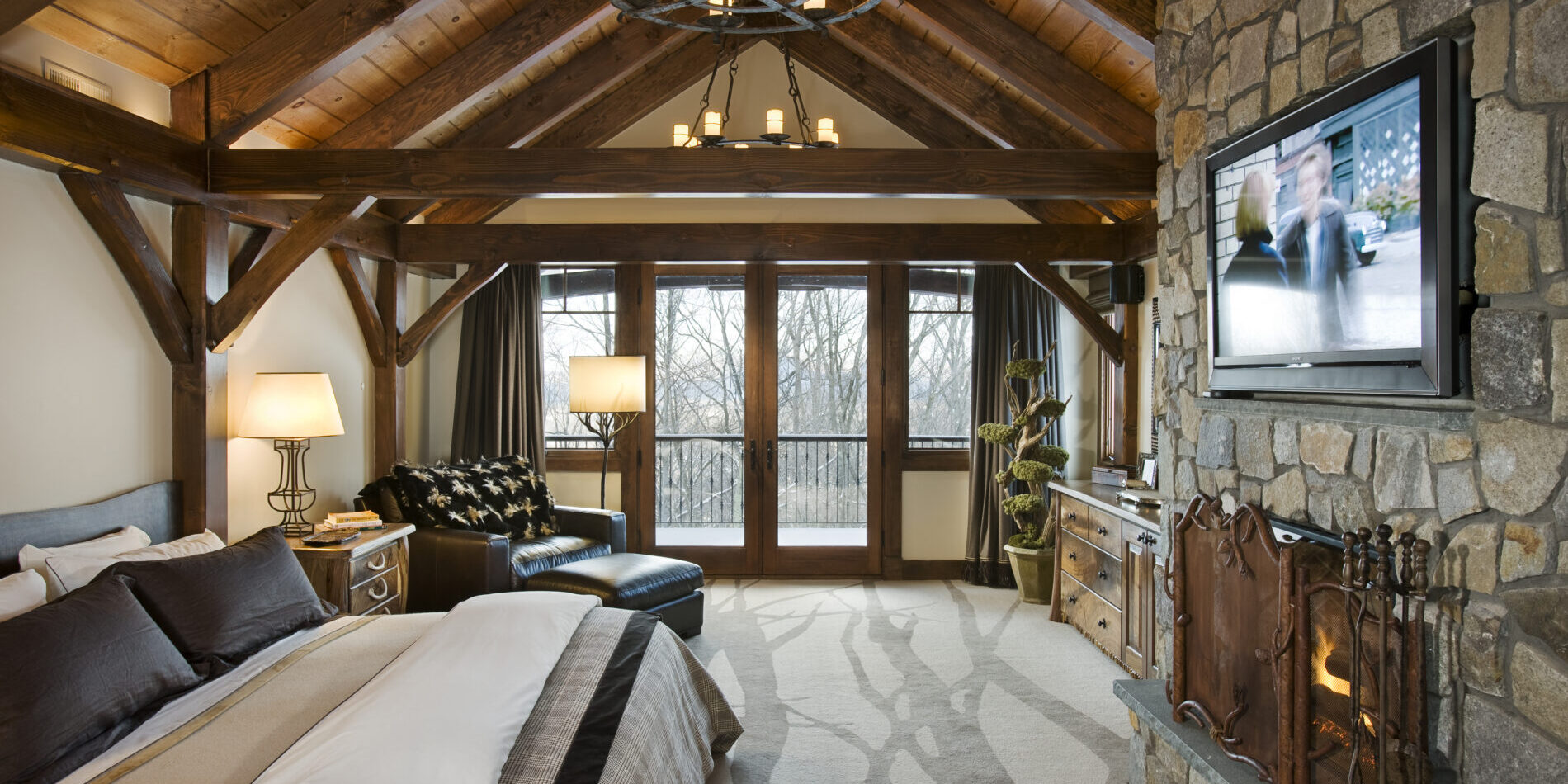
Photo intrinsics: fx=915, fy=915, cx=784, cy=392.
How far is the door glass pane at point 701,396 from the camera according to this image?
6.57 m

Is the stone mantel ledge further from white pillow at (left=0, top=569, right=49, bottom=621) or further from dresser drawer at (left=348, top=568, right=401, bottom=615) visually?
dresser drawer at (left=348, top=568, right=401, bottom=615)

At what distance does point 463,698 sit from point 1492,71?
2457mm

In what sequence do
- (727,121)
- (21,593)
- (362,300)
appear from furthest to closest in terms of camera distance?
(727,121), (362,300), (21,593)

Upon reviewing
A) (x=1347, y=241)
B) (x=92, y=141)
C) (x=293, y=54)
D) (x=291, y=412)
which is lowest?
(x=291, y=412)

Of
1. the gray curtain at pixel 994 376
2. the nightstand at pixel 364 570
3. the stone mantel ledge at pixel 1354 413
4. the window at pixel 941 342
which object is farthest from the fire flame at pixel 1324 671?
the window at pixel 941 342

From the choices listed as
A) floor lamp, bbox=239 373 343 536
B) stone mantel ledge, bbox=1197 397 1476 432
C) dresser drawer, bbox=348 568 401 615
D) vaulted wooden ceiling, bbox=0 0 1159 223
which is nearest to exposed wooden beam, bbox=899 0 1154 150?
vaulted wooden ceiling, bbox=0 0 1159 223

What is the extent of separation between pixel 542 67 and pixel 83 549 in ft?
11.3

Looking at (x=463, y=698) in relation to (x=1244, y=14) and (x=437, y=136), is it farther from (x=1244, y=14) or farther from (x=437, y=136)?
(x=437, y=136)

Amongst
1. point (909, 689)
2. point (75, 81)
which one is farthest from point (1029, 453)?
point (75, 81)

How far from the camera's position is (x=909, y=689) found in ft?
13.6

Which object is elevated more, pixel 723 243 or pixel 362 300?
pixel 723 243

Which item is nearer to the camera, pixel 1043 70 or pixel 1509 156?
pixel 1509 156

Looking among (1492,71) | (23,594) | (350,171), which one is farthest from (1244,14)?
(23,594)

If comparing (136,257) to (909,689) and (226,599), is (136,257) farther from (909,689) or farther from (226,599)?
(909,689)
